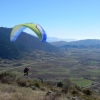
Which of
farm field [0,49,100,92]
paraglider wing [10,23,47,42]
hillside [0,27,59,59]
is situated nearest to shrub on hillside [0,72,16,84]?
paraglider wing [10,23,47,42]

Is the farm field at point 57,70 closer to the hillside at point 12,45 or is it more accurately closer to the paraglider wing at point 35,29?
the hillside at point 12,45

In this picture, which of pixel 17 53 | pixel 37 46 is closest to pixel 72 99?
pixel 17 53

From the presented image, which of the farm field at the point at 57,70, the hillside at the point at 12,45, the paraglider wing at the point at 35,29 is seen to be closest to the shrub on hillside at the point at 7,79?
the paraglider wing at the point at 35,29

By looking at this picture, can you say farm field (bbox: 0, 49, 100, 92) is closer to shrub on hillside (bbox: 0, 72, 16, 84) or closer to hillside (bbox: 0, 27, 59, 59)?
hillside (bbox: 0, 27, 59, 59)

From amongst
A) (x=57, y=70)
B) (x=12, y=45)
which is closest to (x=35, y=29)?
(x=57, y=70)

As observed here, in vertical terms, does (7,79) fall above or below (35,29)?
below

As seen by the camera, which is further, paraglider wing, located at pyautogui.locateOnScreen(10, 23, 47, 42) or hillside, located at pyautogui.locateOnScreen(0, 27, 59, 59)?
hillside, located at pyautogui.locateOnScreen(0, 27, 59, 59)

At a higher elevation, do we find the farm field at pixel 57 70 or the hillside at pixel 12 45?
the hillside at pixel 12 45

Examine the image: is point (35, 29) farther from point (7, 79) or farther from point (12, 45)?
point (12, 45)

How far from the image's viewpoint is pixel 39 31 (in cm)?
1442

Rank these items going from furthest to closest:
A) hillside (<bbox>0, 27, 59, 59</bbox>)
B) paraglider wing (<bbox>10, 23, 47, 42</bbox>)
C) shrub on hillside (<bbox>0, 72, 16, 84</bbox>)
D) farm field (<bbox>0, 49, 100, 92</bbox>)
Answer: hillside (<bbox>0, 27, 59, 59</bbox>) < farm field (<bbox>0, 49, 100, 92</bbox>) < shrub on hillside (<bbox>0, 72, 16, 84</bbox>) < paraglider wing (<bbox>10, 23, 47, 42</bbox>)

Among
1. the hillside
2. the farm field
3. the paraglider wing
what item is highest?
the paraglider wing

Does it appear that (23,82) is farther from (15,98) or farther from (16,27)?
(15,98)

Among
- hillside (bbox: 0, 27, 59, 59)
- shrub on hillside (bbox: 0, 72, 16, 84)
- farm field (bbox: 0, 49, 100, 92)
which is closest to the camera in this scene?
shrub on hillside (bbox: 0, 72, 16, 84)
